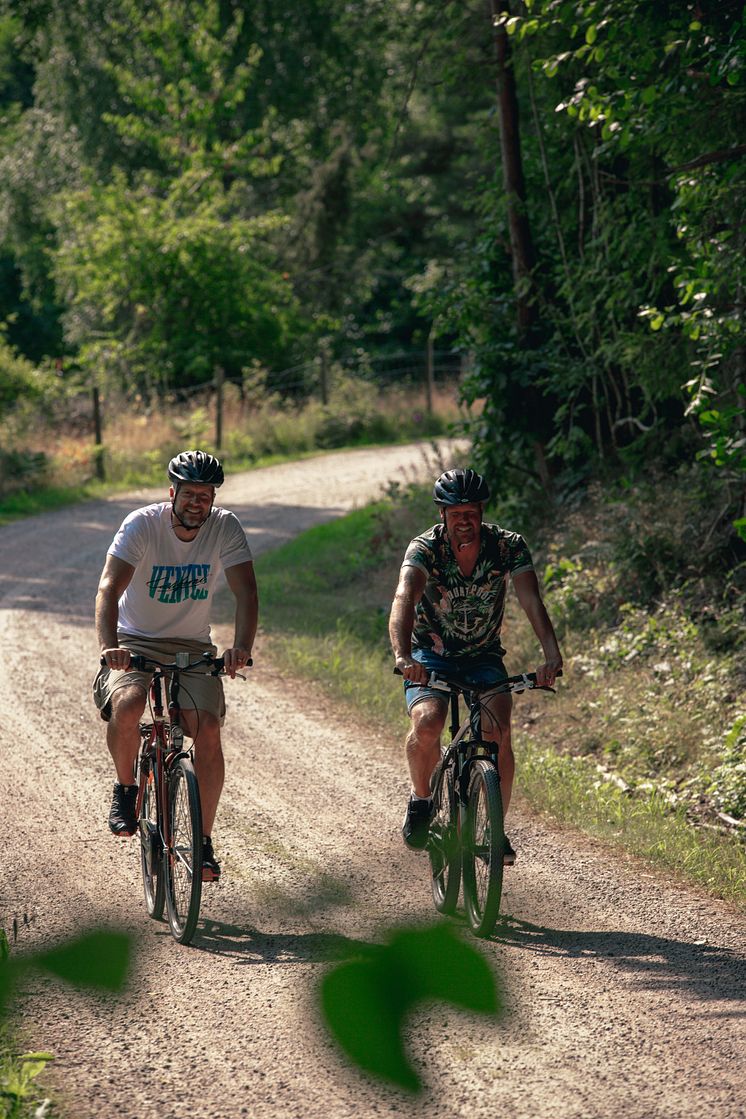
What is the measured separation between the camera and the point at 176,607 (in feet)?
20.0

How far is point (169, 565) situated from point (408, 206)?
3732 cm

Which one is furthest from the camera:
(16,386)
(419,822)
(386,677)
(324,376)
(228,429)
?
(324,376)

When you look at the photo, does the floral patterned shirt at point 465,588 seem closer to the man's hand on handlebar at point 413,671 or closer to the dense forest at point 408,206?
the man's hand on handlebar at point 413,671

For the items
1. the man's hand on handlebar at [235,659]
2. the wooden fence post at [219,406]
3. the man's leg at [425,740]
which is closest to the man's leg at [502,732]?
the man's leg at [425,740]

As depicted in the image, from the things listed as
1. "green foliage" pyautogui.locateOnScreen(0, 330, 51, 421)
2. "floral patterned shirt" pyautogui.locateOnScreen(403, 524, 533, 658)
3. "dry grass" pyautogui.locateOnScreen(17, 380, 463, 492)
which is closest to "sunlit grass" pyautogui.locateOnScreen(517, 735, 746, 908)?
"floral patterned shirt" pyautogui.locateOnScreen(403, 524, 533, 658)

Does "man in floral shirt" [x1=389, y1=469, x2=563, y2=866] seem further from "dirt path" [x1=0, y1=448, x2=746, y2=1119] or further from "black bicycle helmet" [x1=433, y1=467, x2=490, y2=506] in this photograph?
"dirt path" [x1=0, y1=448, x2=746, y2=1119]

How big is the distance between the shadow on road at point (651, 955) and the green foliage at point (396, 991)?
1.09ft

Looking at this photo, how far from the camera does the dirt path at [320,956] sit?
4.27 meters

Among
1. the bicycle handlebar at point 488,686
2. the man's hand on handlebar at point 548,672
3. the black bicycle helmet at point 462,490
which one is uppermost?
the black bicycle helmet at point 462,490

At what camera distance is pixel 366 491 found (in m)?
22.1

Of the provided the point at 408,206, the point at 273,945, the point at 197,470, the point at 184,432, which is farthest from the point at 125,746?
the point at 408,206

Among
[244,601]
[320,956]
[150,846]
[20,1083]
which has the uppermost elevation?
[244,601]

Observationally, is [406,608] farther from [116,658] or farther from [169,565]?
[116,658]

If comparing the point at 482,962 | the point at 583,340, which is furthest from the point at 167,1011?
the point at 583,340
